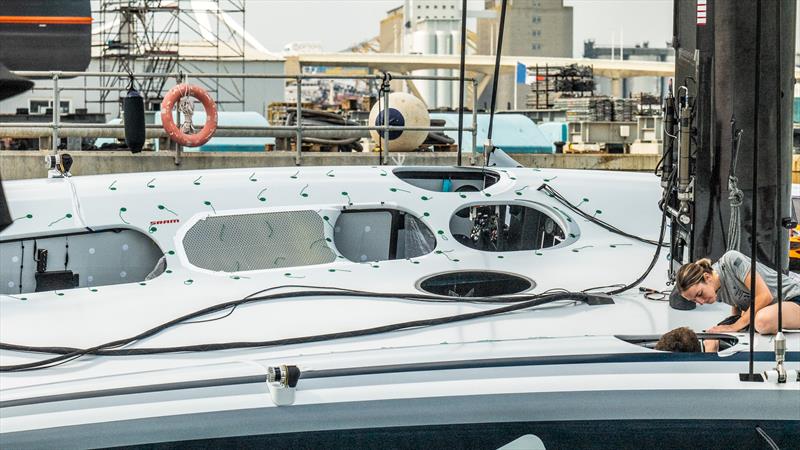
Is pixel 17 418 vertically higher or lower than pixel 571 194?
lower

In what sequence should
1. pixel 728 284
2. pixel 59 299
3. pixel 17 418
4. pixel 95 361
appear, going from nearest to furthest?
pixel 17 418 → pixel 95 361 → pixel 728 284 → pixel 59 299

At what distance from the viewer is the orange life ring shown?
11.1 metres

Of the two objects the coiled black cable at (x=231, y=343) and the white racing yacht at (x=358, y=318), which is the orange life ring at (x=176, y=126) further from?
the coiled black cable at (x=231, y=343)

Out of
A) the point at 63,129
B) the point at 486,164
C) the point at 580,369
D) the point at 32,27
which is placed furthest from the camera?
the point at 63,129

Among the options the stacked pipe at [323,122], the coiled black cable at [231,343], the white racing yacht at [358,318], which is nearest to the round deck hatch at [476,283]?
the white racing yacht at [358,318]

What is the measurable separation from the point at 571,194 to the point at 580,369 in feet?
9.82

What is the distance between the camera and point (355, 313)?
5.32 meters

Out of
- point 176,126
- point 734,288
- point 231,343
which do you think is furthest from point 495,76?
point 176,126

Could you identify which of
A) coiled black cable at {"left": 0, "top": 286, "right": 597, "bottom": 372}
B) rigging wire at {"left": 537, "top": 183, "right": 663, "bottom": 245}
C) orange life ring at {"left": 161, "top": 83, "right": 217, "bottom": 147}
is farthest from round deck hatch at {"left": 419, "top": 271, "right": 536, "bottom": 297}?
orange life ring at {"left": 161, "top": 83, "right": 217, "bottom": 147}

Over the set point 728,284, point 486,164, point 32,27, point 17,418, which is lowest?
point 17,418

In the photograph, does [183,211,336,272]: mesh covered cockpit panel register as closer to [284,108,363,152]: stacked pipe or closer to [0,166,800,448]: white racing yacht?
[0,166,800,448]: white racing yacht

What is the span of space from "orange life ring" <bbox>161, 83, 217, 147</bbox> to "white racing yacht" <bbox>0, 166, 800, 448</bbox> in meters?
4.29

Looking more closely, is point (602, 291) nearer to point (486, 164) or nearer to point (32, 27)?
point (486, 164)

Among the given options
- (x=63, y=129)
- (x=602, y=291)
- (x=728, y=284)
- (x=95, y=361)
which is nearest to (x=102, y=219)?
(x=95, y=361)
